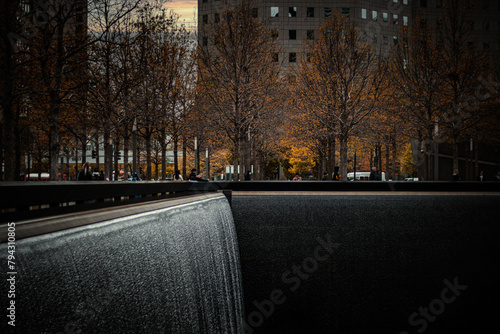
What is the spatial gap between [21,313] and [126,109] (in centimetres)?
2621

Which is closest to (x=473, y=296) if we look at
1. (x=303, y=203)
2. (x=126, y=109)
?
(x=303, y=203)

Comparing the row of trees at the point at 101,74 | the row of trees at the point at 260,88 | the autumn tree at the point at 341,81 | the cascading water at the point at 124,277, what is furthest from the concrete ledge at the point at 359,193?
the autumn tree at the point at 341,81

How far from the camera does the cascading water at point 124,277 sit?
1.32 meters

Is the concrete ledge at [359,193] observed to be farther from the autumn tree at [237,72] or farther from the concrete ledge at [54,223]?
the autumn tree at [237,72]

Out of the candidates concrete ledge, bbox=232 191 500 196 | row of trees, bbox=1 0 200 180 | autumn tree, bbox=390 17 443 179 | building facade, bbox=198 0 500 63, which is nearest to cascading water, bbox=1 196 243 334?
concrete ledge, bbox=232 191 500 196

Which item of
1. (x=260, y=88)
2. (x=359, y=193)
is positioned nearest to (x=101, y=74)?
(x=260, y=88)

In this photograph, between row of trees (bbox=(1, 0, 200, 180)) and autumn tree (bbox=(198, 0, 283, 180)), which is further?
autumn tree (bbox=(198, 0, 283, 180))

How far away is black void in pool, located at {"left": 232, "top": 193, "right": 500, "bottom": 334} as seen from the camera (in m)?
5.25

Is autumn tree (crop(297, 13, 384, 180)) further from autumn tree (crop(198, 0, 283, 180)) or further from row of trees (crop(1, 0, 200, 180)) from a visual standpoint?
row of trees (crop(1, 0, 200, 180))

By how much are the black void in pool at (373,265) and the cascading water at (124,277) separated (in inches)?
86.2

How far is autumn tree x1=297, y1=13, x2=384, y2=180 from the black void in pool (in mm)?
22310

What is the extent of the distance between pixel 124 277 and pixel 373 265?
4.19 meters

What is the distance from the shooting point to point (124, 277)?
1.82m

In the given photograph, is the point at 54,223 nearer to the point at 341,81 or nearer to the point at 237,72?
the point at 237,72
